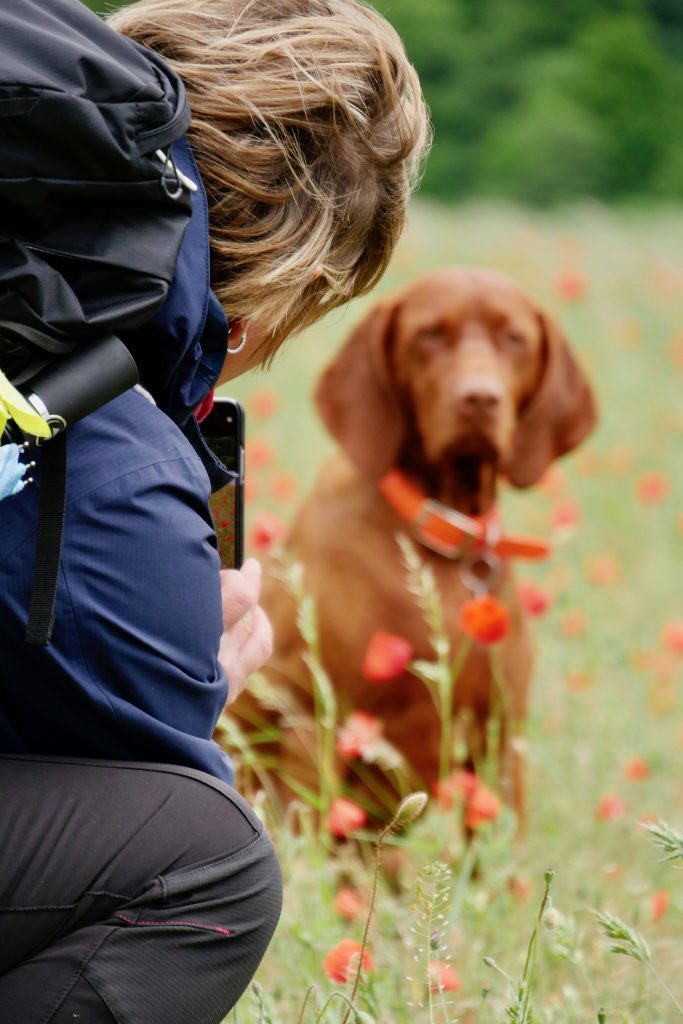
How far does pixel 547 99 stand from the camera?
17250mm

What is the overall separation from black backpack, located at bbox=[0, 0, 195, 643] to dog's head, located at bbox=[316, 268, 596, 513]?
1.90 metres

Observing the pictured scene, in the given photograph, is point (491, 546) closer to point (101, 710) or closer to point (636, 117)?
point (101, 710)

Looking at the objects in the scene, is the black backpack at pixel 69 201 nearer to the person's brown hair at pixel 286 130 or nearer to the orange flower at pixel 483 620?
the person's brown hair at pixel 286 130

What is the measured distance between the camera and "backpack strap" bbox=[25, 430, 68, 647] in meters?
1.23

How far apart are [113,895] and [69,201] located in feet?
2.20

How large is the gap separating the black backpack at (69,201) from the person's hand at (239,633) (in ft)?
1.39

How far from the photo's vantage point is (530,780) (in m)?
3.32

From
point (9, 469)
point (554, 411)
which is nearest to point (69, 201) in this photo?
point (9, 469)

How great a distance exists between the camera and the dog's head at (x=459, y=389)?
322 centimetres

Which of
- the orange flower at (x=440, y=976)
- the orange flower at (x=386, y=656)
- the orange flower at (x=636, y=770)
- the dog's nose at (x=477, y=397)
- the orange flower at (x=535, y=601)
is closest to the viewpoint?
the orange flower at (x=440, y=976)

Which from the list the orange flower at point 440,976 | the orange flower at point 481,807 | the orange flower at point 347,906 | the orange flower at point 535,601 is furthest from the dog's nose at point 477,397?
the orange flower at point 440,976

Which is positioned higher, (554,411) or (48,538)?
(48,538)

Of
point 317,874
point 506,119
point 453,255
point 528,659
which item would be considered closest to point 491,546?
point 528,659

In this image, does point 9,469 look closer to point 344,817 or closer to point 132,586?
→ point 132,586
